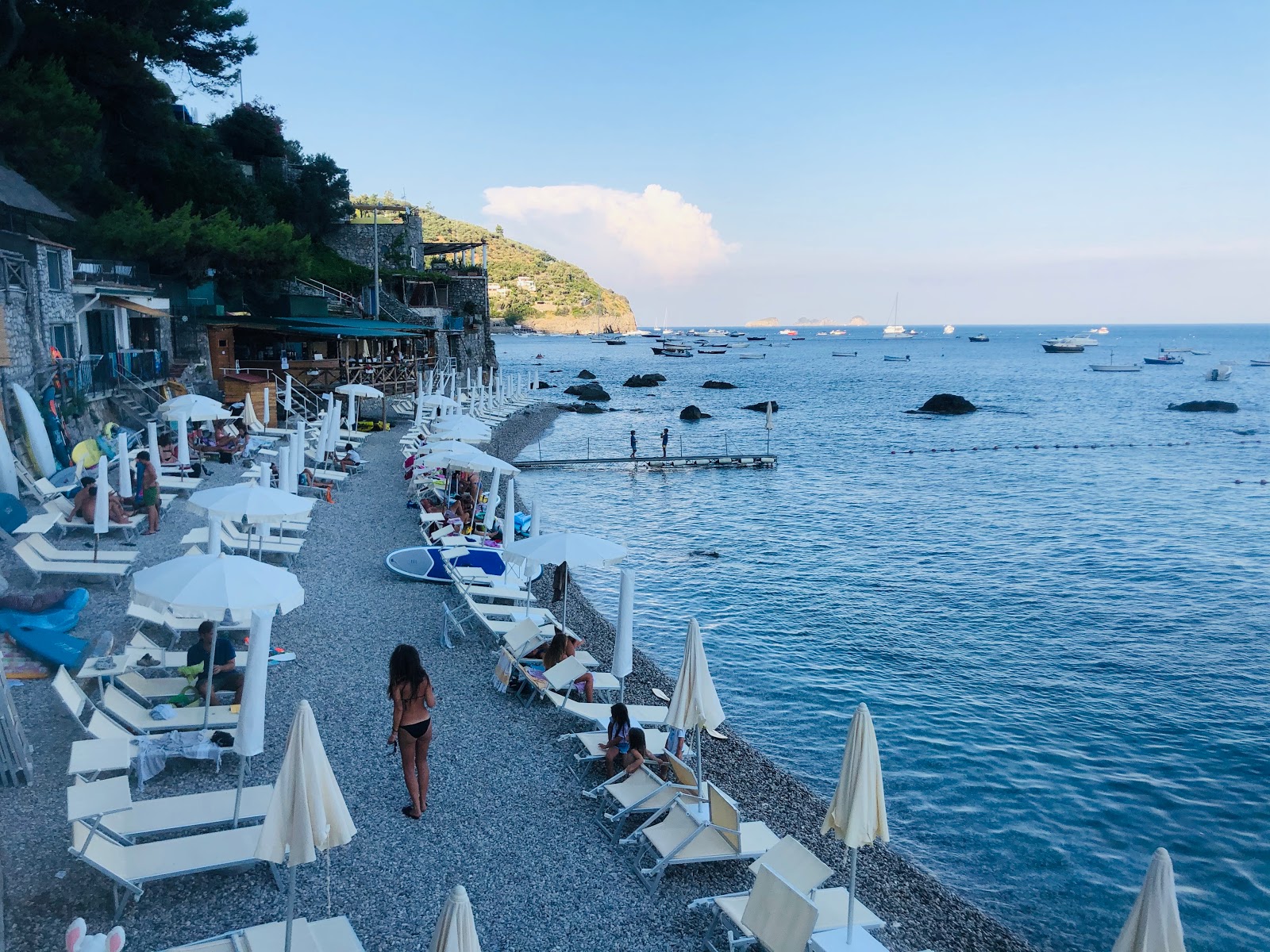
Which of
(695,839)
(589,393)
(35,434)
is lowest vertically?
(695,839)

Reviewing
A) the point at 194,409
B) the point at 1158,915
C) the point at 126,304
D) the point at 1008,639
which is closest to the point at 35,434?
the point at 194,409

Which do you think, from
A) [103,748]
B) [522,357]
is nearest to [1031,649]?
[103,748]

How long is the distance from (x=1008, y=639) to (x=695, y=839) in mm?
12888

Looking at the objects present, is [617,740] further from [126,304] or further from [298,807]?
[126,304]

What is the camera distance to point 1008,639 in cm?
1784

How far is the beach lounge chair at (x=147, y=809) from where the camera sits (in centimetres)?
588

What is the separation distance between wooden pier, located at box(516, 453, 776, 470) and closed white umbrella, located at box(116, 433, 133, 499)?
2097cm

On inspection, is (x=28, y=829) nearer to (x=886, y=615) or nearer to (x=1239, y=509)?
(x=886, y=615)

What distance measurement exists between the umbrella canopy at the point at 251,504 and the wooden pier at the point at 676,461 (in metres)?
24.0

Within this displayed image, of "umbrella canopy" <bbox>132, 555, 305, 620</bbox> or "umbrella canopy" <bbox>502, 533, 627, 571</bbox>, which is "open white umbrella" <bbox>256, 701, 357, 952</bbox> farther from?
"umbrella canopy" <bbox>502, 533, 627, 571</bbox>

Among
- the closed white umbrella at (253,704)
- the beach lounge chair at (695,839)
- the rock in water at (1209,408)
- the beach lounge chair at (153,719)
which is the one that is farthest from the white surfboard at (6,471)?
the rock in water at (1209,408)

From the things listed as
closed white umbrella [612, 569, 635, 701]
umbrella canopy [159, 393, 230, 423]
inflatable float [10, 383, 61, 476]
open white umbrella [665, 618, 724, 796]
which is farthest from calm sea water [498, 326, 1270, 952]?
inflatable float [10, 383, 61, 476]

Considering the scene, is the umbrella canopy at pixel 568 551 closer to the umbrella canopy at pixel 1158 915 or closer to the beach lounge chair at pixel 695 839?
the beach lounge chair at pixel 695 839

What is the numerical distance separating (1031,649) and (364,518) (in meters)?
14.0
